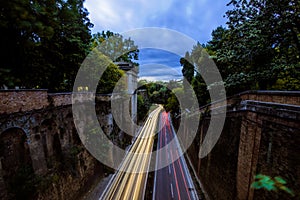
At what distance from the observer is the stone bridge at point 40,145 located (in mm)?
5191

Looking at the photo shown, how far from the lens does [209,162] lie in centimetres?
990

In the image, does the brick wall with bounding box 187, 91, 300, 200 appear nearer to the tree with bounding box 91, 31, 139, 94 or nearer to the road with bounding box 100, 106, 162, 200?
the road with bounding box 100, 106, 162, 200

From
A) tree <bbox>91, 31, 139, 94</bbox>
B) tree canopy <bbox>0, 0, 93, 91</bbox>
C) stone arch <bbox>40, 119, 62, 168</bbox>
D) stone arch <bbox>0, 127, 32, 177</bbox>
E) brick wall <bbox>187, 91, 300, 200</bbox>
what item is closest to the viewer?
tree canopy <bbox>0, 0, 93, 91</bbox>

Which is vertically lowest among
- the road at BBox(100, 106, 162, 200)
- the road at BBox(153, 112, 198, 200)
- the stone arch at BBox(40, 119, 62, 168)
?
Answer: the road at BBox(153, 112, 198, 200)

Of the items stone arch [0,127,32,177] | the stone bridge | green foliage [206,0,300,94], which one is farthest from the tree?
green foliage [206,0,300,94]

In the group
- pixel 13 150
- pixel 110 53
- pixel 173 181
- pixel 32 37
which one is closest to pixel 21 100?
pixel 13 150

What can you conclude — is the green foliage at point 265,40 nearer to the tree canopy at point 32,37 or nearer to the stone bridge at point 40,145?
the tree canopy at point 32,37

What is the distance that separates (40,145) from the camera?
260 inches

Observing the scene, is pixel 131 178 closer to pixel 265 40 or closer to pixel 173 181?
pixel 173 181

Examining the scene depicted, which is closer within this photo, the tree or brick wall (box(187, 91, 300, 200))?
brick wall (box(187, 91, 300, 200))

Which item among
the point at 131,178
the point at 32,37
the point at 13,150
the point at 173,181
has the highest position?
the point at 32,37

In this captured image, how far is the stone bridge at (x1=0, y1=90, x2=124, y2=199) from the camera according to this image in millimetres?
5191

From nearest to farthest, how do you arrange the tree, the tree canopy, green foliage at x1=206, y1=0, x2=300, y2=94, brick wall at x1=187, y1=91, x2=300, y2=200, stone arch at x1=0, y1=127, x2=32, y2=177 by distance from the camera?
the tree canopy < brick wall at x1=187, y1=91, x2=300, y2=200 < stone arch at x1=0, y1=127, x2=32, y2=177 < green foliage at x1=206, y1=0, x2=300, y2=94 < the tree

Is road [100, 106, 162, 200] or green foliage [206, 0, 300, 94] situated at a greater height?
Answer: green foliage [206, 0, 300, 94]
